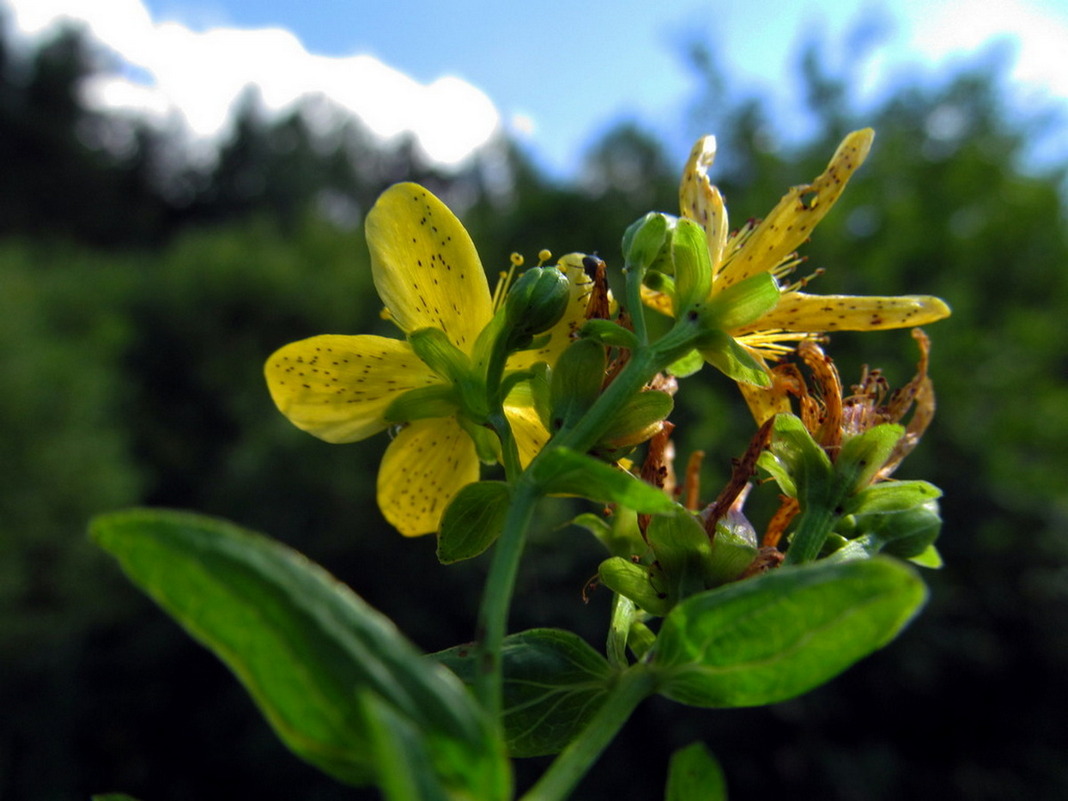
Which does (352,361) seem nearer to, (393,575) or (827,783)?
(827,783)

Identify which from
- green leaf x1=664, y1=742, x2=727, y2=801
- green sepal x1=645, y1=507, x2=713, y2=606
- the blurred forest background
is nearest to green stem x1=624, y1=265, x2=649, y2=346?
green sepal x1=645, y1=507, x2=713, y2=606

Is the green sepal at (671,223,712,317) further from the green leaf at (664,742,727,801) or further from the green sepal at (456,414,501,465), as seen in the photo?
the green leaf at (664,742,727,801)

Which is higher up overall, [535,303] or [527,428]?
[535,303]

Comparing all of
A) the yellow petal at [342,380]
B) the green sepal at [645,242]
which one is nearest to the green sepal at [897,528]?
the green sepal at [645,242]

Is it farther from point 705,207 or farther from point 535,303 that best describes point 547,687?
point 705,207

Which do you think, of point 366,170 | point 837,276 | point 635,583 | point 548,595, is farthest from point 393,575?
point 366,170

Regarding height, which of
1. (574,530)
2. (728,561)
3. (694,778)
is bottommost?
(574,530)

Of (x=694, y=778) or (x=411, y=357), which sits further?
(x=411, y=357)

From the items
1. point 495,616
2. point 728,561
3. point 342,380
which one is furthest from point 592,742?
point 342,380
